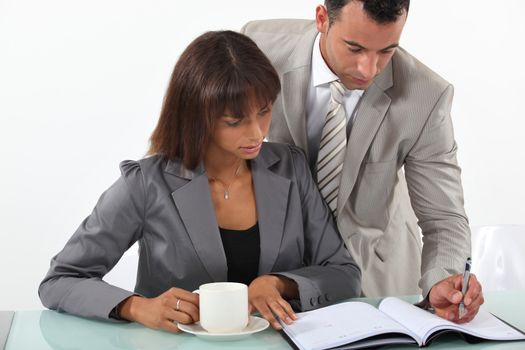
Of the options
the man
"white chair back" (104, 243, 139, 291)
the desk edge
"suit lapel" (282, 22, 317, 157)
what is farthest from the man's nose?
the desk edge

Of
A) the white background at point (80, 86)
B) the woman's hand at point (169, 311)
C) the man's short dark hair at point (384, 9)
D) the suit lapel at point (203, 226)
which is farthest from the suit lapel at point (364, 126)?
the white background at point (80, 86)

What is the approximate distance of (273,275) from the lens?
220cm

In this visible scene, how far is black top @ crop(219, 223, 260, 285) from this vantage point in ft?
7.53

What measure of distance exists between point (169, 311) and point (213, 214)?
377 mm

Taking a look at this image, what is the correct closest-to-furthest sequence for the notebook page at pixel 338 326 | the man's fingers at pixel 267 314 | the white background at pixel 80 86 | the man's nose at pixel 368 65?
the notebook page at pixel 338 326 → the man's fingers at pixel 267 314 → the man's nose at pixel 368 65 → the white background at pixel 80 86

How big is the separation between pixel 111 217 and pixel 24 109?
2.48 metres

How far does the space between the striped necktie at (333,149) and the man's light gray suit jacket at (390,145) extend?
0.08ft

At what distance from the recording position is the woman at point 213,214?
2.17 m

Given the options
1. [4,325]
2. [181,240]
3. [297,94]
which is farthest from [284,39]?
[4,325]

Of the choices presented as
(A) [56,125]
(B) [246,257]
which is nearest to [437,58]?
(A) [56,125]

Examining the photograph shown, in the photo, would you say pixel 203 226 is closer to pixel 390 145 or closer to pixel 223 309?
pixel 223 309

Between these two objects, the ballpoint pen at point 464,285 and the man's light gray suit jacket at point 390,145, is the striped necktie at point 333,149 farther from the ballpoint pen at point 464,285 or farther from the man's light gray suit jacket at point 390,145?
the ballpoint pen at point 464,285

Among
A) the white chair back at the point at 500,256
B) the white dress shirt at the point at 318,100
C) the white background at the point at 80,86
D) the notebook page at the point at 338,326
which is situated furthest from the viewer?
the white background at the point at 80,86

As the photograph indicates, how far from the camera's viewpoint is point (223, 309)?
1.87m
